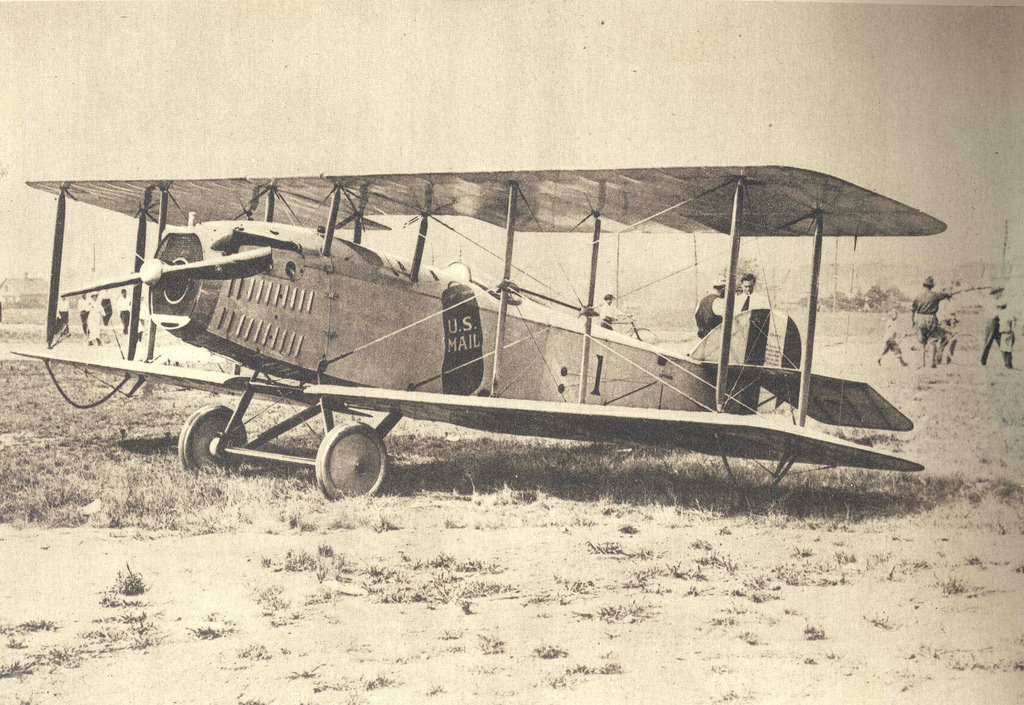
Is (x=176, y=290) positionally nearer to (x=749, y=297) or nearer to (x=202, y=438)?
(x=202, y=438)

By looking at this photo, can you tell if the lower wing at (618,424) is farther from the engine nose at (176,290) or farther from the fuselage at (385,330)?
the engine nose at (176,290)

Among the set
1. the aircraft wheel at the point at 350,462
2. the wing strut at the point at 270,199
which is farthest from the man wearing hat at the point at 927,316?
the wing strut at the point at 270,199

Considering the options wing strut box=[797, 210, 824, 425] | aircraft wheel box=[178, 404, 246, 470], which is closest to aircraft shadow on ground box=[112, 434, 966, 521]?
aircraft wheel box=[178, 404, 246, 470]

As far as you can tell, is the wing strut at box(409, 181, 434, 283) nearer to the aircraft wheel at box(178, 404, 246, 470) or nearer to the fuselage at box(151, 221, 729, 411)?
the fuselage at box(151, 221, 729, 411)

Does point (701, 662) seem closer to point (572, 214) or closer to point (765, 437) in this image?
point (765, 437)

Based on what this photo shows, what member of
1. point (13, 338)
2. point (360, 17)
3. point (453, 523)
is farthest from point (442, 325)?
point (13, 338)
